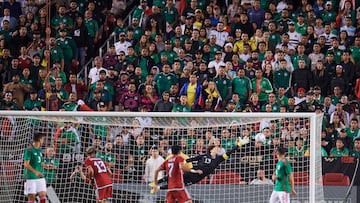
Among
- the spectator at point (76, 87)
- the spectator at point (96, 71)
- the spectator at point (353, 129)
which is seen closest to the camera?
the spectator at point (353, 129)

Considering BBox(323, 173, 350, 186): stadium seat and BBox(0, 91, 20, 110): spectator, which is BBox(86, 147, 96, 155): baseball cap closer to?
BBox(323, 173, 350, 186): stadium seat

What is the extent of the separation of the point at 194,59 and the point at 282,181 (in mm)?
5660

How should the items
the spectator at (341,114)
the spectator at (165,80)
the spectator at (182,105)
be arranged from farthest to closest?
the spectator at (165,80)
the spectator at (182,105)
the spectator at (341,114)

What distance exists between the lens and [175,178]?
19.2 meters

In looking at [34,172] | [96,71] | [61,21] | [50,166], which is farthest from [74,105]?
[34,172]

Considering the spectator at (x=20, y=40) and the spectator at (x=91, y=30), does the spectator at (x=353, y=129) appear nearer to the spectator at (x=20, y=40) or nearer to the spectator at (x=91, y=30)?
the spectator at (x=91, y=30)

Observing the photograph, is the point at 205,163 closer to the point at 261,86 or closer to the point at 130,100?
the point at 261,86

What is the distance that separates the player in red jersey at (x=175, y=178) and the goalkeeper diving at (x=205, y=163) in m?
0.14

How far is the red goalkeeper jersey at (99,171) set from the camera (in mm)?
18953

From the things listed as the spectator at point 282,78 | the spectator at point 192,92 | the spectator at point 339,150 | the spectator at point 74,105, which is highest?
the spectator at point 282,78

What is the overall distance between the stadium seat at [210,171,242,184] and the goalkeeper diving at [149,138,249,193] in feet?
0.35

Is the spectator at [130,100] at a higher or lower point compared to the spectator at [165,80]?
lower

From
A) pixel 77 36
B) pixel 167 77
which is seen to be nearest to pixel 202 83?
pixel 167 77

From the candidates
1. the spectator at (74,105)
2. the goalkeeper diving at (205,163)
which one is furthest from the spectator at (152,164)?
the spectator at (74,105)
